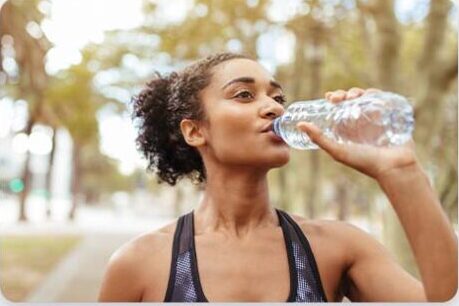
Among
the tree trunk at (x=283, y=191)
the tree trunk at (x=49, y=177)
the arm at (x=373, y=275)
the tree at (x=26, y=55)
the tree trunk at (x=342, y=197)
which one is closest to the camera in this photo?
the arm at (x=373, y=275)

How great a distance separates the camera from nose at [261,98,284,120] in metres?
0.89

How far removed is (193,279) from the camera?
35.0 inches

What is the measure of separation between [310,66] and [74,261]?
5.53ft

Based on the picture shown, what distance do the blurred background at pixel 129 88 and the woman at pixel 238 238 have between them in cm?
31

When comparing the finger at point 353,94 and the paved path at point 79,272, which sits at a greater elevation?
the finger at point 353,94

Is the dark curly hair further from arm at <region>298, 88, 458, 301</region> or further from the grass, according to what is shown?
the grass

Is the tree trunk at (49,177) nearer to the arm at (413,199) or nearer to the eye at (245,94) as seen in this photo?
the eye at (245,94)

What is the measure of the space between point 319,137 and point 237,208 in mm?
347

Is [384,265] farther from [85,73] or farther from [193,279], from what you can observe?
[85,73]

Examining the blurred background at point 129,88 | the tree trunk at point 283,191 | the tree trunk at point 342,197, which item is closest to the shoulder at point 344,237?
the blurred background at point 129,88

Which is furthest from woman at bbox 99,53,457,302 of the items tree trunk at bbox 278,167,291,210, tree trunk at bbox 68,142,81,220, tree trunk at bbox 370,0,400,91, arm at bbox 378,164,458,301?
tree trunk at bbox 278,167,291,210

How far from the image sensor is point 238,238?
97 cm

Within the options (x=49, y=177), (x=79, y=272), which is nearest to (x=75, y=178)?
(x=79, y=272)

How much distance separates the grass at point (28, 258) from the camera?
1.58 m
